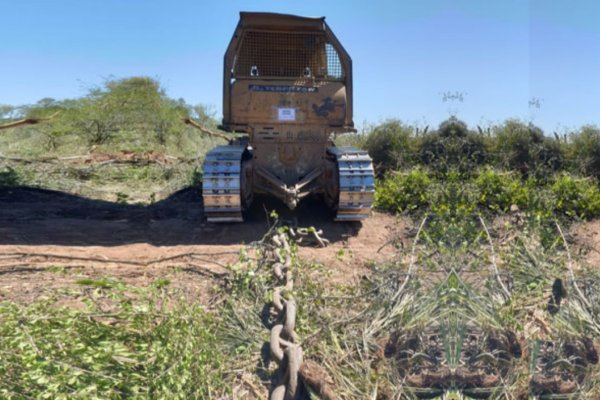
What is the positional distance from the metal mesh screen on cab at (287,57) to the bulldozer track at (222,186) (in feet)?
3.80

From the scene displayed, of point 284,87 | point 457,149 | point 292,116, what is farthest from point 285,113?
point 457,149

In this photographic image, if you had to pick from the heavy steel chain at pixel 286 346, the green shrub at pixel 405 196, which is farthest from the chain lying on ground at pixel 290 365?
the green shrub at pixel 405 196

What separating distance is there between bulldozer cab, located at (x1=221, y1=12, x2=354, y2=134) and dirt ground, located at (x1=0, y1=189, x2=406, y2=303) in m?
1.19

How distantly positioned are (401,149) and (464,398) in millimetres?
9123

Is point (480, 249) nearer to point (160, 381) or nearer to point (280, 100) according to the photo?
point (160, 381)

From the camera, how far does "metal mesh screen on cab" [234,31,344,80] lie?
6.80 m

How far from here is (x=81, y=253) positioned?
5.50 m

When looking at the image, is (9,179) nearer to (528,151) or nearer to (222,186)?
(222,186)

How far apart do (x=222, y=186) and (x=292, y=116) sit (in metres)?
1.25

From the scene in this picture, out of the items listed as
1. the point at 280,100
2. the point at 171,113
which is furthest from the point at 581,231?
the point at 171,113

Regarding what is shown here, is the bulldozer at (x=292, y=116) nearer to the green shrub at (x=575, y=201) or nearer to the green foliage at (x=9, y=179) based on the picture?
the green shrub at (x=575, y=201)

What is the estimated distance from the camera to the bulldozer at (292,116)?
6.37 metres

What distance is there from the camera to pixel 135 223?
7.11 meters

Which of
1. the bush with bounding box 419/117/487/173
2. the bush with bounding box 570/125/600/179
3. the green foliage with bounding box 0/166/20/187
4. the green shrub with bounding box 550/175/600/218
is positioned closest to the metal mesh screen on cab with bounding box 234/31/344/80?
the bush with bounding box 419/117/487/173
